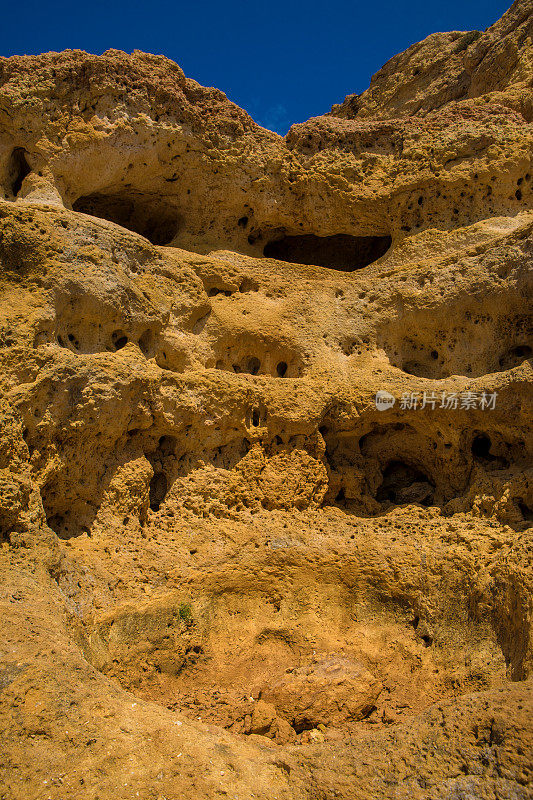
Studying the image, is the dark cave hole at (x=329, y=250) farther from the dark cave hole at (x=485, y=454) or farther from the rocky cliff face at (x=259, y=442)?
the dark cave hole at (x=485, y=454)

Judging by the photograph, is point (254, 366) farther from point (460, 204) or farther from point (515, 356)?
point (460, 204)

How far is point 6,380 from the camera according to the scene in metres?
6.48

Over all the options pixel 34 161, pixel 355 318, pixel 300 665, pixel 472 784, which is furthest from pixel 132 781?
pixel 34 161

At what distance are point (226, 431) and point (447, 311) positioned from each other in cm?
396

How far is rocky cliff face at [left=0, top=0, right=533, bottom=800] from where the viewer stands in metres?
4.47

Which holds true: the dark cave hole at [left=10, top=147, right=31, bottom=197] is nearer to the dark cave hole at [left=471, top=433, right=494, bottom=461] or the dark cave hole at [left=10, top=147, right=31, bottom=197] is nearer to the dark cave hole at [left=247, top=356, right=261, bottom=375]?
the dark cave hole at [left=247, top=356, right=261, bottom=375]

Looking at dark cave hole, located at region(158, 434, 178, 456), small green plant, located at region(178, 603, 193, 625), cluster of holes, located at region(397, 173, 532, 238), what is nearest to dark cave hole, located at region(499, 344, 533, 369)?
cluster of holes, located at region(397, 173, 532, 238)

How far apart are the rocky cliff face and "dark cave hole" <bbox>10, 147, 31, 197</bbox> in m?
0.05

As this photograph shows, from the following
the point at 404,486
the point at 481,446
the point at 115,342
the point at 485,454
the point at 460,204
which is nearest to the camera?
the point at 115,342

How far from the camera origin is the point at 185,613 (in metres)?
6.93

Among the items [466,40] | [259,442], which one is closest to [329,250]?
[259,442]

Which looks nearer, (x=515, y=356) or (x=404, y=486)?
(x=515, y=356)

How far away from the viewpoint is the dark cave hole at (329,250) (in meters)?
11.8

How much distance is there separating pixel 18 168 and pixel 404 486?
802 centimetres
